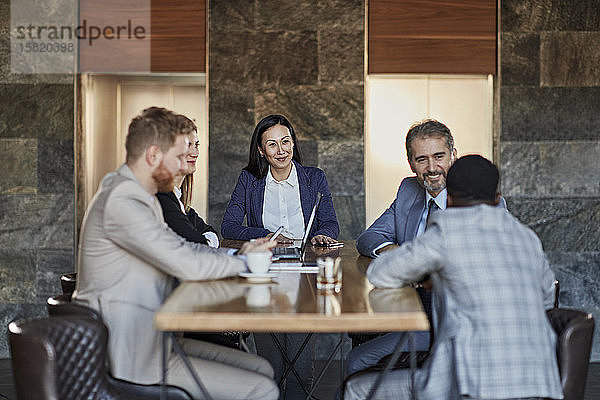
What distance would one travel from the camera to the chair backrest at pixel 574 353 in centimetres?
220

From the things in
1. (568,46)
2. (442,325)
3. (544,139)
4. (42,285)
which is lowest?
(42,285)

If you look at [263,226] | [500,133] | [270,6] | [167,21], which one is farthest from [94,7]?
[500,133]

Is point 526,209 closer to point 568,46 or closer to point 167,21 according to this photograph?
point 568,46

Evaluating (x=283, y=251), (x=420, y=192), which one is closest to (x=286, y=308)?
(x=283, y=251)

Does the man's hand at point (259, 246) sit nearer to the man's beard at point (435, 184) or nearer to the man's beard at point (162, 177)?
the man's beard at point (162, 177)

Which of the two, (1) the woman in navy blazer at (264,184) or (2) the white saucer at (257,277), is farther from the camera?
(1) the woman in navy blazer at (264,184)

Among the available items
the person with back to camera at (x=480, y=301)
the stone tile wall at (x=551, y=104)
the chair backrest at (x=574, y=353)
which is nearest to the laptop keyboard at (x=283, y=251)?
the person with back to camera at (x=480, y=301)

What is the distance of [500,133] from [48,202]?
10.9ft

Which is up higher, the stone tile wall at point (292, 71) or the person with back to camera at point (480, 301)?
the stone tile wall at point (292, 71)

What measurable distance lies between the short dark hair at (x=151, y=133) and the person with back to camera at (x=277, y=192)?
1504 mm

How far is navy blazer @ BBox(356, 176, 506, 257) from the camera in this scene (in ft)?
11.2

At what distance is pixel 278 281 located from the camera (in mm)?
2496

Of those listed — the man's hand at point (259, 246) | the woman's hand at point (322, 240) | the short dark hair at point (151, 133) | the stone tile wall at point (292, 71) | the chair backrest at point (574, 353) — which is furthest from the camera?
the stone tile wall at point (292, 71)

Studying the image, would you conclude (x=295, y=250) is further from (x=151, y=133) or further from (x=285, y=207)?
(x=151, y=133)
